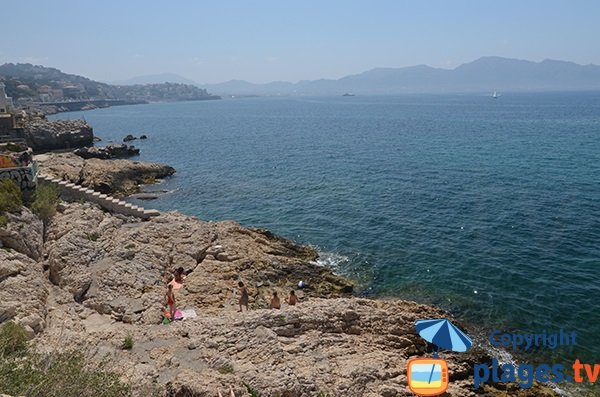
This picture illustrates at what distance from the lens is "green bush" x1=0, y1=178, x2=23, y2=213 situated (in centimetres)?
2262

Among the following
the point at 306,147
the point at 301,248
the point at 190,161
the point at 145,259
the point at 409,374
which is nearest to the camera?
the point at 409,374

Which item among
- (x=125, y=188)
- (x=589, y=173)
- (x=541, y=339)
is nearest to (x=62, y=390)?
(x=541, y=339)

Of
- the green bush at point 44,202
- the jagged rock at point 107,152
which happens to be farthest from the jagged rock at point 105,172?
the green bush at point 44,202

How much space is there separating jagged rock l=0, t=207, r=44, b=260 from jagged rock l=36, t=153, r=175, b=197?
62.2 feet

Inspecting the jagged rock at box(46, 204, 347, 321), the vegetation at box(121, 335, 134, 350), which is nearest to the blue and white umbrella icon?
the jagged rock at box(46, 204, 347, 321)

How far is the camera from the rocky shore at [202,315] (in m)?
14.5

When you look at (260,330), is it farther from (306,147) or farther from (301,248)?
(306,147)

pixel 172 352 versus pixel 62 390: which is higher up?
pixel 62 390

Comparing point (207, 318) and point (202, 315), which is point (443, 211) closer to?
point (202, 315)

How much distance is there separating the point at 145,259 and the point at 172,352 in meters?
9.62

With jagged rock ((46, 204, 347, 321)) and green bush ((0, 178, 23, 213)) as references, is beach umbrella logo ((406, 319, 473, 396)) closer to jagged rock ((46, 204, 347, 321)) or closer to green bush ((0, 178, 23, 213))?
jagged rock ((46, 204, 347, 321))

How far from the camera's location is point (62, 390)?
9695 mm

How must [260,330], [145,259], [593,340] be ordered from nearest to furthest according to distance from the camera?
1. [260,330]
2. [593,340]
3. [145,259]

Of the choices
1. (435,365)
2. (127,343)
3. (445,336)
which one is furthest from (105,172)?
(445,336)
